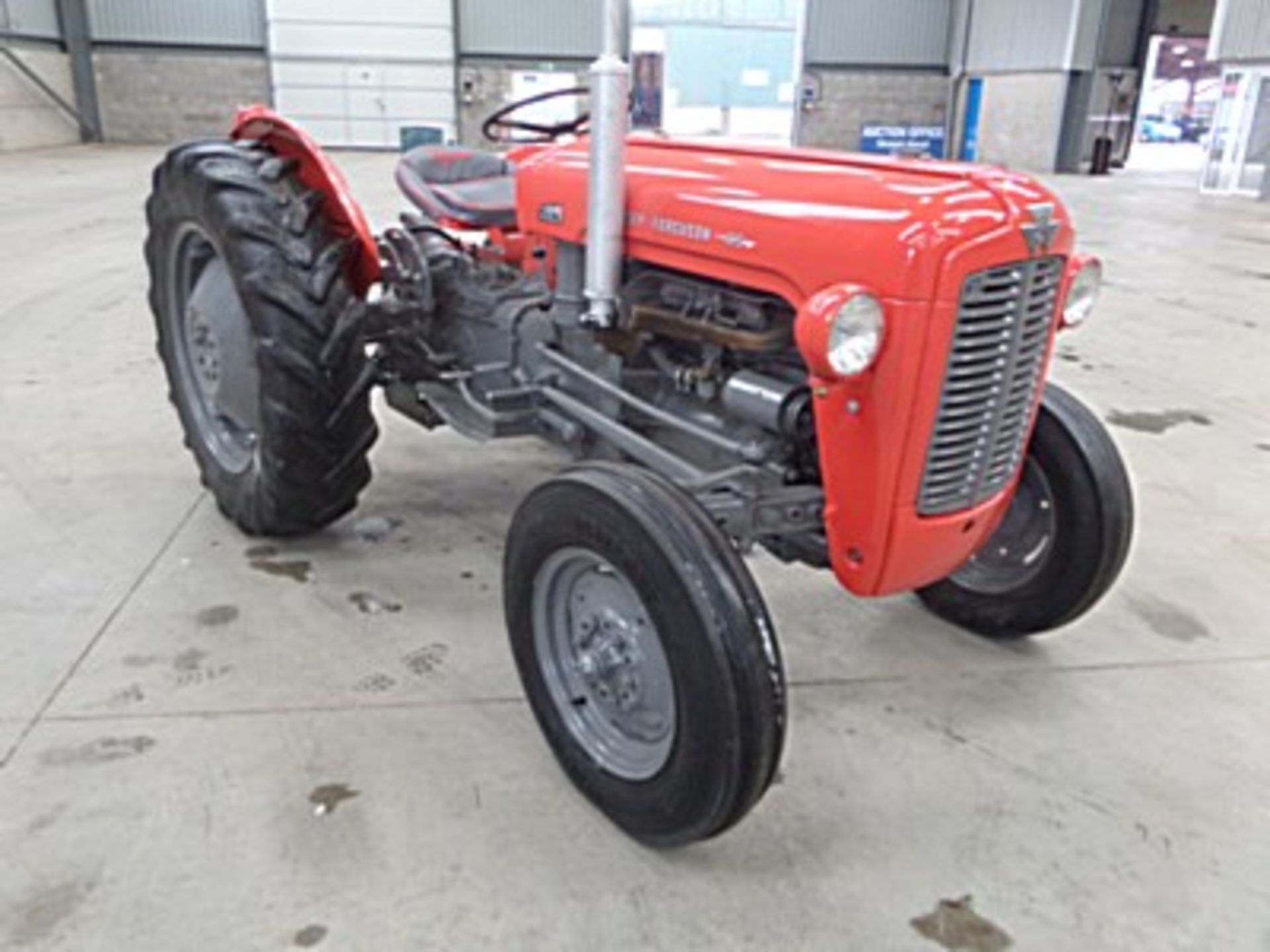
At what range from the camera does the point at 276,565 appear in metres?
2.76

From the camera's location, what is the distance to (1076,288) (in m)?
2.00

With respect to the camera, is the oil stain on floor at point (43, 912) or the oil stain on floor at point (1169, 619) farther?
the oil stain on floor at point (1169, 619)

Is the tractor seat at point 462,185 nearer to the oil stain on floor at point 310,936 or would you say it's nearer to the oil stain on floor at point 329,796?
the oil stain on floor at point 329,796

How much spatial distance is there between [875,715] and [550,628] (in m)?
0.74

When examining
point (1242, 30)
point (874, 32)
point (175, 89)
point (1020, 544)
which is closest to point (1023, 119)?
point (874, 32)

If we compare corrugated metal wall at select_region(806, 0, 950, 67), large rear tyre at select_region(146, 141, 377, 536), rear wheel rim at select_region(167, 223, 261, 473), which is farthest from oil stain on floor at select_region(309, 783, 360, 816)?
corrugated metal wall at select_region(806, 0, 950, 67)

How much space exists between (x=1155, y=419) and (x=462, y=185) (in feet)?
9.95

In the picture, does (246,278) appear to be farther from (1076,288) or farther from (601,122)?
(1076,288)

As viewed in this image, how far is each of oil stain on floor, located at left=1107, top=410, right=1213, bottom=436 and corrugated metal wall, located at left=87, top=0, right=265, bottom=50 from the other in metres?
17.2

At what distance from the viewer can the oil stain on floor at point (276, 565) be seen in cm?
270

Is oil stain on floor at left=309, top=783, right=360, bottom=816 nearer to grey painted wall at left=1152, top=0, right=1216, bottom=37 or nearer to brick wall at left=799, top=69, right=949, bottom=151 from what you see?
brick wall at left=799, top=69, right=949, bottom=151

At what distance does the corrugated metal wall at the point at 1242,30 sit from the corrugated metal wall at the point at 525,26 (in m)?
9.87

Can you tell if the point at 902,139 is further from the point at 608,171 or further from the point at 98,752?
the point at 98,752

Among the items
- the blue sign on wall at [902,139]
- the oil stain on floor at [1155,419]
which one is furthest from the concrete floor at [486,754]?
the blue sign on wall at [902,139]
